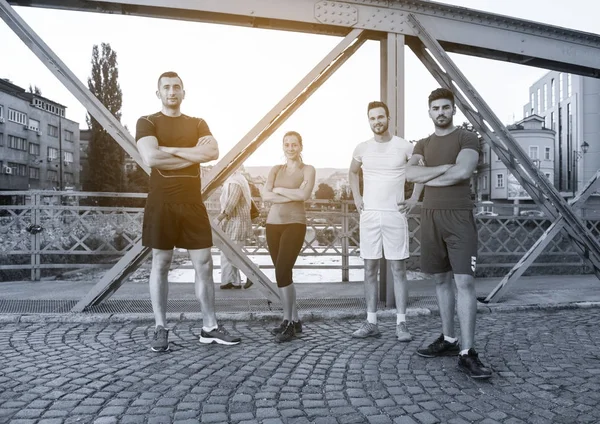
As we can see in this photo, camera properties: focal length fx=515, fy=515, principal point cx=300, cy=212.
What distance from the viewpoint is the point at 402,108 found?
19.7 ft

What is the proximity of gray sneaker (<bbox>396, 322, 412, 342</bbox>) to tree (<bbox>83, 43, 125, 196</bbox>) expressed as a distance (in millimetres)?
46677

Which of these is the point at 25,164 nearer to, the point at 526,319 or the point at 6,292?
the point at 6,292

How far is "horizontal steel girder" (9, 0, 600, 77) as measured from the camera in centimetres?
549

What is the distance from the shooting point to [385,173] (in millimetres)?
4840

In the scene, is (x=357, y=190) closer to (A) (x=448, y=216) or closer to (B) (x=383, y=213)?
(B) (x=383, y=213)

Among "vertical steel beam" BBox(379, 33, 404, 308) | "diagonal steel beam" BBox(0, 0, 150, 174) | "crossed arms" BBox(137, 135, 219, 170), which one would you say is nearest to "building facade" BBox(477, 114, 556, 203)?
"vertical steel beam" BBox(379, 33, 404, 308)

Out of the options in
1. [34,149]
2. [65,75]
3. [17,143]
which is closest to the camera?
[65,75]

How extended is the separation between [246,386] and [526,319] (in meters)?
3.58

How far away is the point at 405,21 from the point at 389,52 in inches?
17.0

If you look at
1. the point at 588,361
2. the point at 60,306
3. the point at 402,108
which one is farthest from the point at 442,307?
the point at 60,306

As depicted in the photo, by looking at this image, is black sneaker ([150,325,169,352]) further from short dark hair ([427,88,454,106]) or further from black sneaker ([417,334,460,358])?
short dark hair ([427,88,454,106])

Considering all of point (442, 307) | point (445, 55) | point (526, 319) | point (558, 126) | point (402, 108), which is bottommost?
point (526, 319)

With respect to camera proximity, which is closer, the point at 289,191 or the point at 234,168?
the point at 289,191

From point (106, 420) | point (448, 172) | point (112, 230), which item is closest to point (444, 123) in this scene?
point (448, 172)
